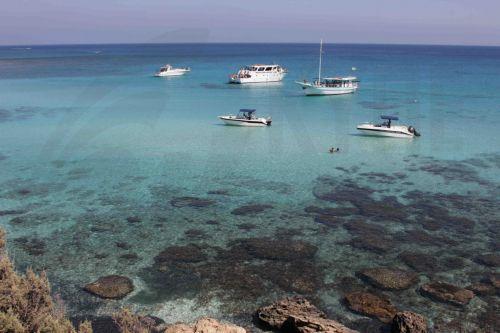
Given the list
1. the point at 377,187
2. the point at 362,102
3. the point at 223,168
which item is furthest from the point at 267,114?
the point at 377,187

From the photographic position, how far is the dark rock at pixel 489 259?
20653 mm

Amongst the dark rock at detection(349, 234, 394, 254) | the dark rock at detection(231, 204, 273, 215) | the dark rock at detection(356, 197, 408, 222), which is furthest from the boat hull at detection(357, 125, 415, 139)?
the dark rock at detection(349, 234, 394, 254)

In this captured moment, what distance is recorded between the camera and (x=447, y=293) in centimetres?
1812

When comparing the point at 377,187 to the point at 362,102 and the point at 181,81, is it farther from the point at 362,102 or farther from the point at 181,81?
the point at 181,81

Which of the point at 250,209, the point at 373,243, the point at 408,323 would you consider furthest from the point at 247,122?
the point at 408,323

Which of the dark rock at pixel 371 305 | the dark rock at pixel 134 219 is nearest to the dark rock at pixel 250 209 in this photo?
the dark rock at pixel 134 219

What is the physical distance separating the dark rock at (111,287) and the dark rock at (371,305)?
948 cm

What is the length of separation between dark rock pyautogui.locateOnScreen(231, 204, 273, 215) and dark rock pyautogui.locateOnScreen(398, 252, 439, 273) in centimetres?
916

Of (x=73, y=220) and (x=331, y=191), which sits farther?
(x=331, y=191)

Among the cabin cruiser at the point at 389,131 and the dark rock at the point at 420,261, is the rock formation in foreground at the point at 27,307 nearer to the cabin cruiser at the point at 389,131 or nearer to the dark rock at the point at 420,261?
the dark rock at the point at 420,261

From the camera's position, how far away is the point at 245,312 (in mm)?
17062

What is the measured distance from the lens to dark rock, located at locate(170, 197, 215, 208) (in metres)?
27.9

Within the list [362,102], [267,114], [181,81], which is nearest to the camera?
[267,114]

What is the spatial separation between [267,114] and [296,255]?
1605 inches
